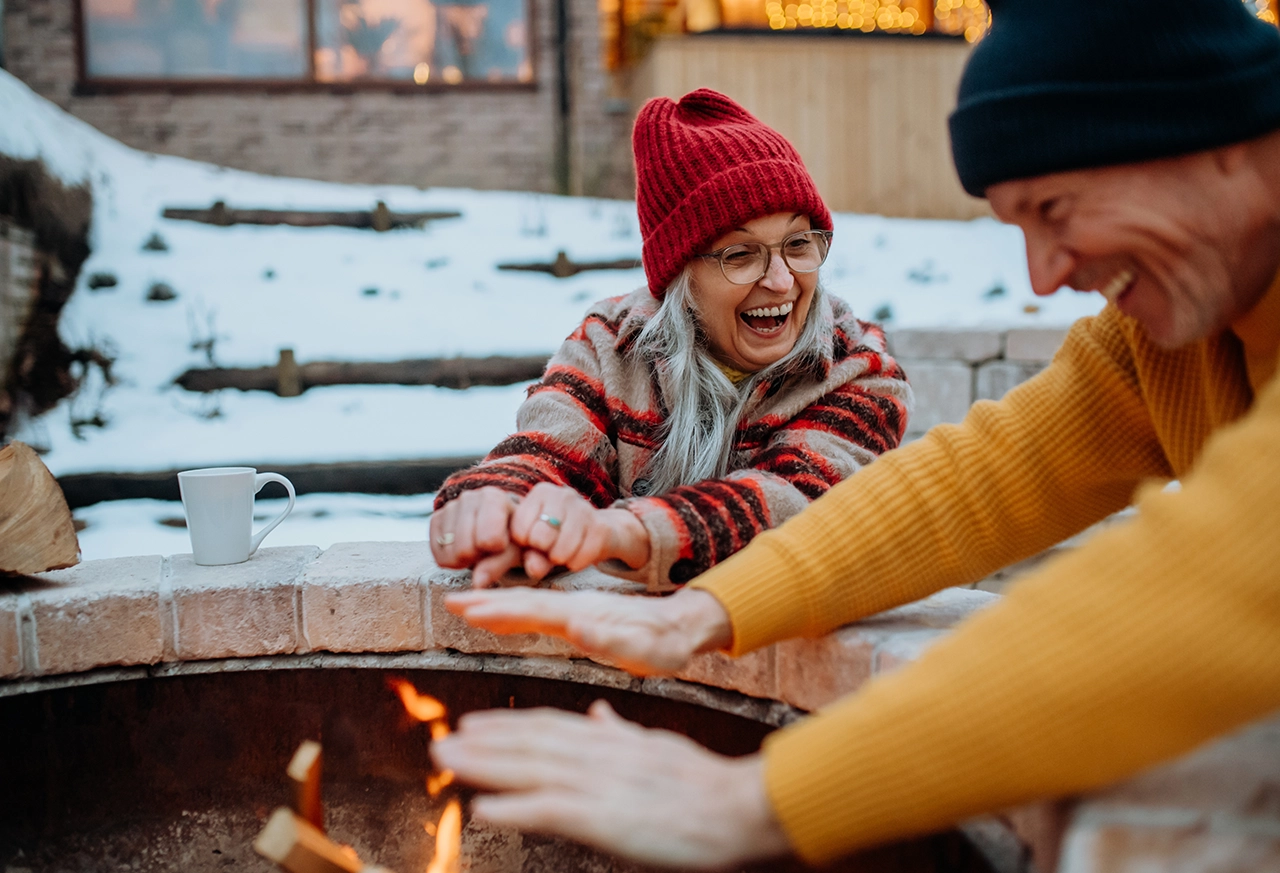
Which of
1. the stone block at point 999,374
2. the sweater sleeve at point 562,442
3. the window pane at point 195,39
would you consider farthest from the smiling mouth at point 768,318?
the window pane at point 195,39

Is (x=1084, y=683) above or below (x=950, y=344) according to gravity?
above

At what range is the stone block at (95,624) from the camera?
1.54 metres

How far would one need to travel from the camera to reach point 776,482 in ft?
5.18

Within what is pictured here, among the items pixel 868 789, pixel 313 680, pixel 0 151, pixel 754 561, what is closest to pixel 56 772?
pixel 313 680

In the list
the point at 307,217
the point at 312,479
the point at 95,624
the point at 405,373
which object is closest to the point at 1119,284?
the point at 95,624

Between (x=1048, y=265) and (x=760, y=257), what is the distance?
89 centimetres

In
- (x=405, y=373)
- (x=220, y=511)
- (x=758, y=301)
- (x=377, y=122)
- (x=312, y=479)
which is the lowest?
(x=312, y=479)

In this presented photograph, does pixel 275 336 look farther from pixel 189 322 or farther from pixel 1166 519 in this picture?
pixel 1166 519

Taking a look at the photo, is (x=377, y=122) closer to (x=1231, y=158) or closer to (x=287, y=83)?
(x=287, y=83)

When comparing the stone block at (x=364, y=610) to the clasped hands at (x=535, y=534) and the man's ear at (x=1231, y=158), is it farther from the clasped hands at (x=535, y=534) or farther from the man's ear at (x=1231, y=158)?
the man's ear at (x=1231, y=158)

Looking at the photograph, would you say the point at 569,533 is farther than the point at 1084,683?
Yes

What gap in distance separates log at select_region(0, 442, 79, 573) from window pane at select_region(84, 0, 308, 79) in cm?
744

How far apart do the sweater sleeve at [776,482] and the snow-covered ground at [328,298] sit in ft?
5.91

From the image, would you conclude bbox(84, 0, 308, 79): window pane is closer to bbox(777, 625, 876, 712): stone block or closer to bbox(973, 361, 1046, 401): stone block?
bbox(973, 361, 1046, 401): stone block
